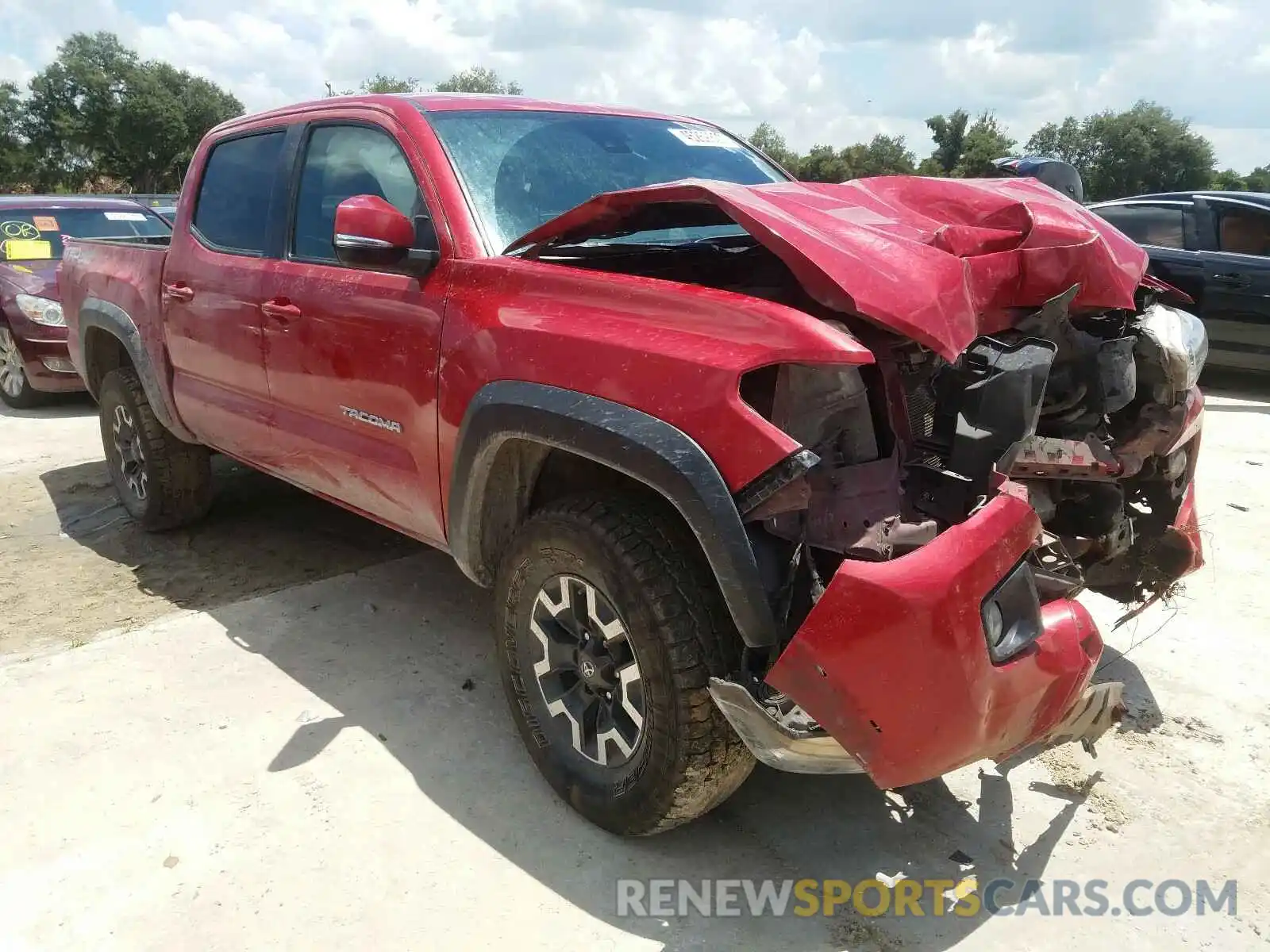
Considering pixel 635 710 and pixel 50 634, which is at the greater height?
pixel 635 710

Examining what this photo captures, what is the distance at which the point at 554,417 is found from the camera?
241 centimetres

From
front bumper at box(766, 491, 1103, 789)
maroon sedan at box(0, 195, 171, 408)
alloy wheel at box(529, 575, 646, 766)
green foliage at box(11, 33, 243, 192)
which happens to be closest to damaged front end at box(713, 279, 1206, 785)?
front bumper at box(766, 491, 1103, 789)

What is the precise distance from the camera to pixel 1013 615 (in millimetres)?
2055

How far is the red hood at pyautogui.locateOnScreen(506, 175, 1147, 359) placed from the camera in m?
2.21

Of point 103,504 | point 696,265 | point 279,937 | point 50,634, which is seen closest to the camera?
point 279,937

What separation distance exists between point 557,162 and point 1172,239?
23.3 ft

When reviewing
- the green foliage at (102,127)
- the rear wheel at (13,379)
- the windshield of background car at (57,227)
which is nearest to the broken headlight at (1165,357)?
the windshield of background car at (57,227)

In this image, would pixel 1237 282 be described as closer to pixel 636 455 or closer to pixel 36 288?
pixel 636 455

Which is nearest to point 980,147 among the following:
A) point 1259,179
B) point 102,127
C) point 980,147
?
point 980,147

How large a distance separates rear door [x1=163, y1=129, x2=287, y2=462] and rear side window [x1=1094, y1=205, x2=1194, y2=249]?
7.19 metres

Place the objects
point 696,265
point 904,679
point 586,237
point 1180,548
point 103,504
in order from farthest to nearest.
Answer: point 103,504
point 1180,548
point 696,265
point 586,237
point 904,679

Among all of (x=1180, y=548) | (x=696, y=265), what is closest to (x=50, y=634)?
(x=696, y=265)

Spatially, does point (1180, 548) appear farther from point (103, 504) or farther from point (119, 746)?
point (103, 504)

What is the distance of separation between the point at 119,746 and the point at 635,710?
1728 millimetres
